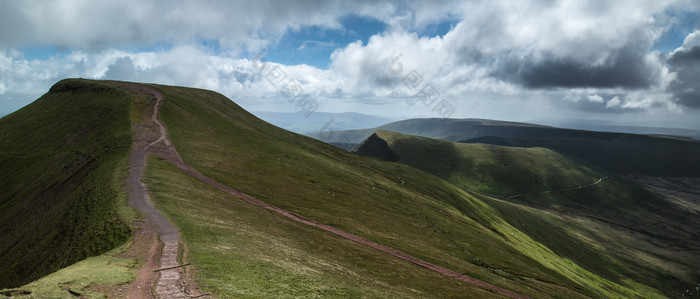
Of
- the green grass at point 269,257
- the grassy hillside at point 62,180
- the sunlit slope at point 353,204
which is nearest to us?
the green grass at point 269,257

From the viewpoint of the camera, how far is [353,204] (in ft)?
246

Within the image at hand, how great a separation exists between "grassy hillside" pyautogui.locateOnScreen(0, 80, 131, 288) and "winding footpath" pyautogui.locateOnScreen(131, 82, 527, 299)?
12.0ft

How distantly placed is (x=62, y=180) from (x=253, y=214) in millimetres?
43039

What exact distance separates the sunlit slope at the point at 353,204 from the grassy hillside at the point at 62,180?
10.1 meters

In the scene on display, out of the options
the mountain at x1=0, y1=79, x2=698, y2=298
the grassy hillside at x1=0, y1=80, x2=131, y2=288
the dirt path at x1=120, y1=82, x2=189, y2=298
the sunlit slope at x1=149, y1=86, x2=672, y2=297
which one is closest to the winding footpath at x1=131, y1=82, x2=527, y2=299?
the dirt path at x1=120, y1=82, x2=189, y2=298

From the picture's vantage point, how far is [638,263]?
156m

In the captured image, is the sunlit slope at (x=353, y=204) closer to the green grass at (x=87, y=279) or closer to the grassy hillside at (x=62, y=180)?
the green grass at (x=87, y=279)

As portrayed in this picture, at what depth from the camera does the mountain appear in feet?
111

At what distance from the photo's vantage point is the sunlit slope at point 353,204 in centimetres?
5891

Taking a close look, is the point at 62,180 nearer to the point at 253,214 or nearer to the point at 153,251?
the point at 253,214

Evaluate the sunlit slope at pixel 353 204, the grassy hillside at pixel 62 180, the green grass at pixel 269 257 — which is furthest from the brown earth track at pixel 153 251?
the sunlit slope at pixel 353 204

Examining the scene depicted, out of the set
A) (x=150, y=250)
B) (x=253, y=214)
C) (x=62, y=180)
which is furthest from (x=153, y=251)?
(x=62, y=180)

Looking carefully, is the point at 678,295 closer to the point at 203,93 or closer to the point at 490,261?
the point at 490,261

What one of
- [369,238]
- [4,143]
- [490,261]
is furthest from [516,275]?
[4,143]
